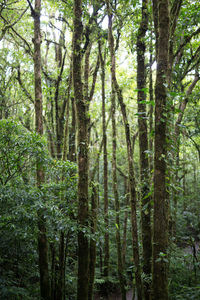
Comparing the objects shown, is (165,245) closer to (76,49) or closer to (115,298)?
(76,49)

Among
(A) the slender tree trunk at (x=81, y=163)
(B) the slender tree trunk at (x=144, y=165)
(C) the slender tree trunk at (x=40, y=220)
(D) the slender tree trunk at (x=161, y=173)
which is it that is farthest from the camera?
(C) the slender tree trunk at (x=40, y=220)

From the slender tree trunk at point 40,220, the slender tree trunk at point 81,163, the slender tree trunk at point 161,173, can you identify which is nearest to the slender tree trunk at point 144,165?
the slender tree trunk at point 81,163

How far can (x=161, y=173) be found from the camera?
3580 mm

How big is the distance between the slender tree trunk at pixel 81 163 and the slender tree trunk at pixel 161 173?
1.63 metres

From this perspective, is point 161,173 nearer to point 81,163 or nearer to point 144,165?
point 81,163

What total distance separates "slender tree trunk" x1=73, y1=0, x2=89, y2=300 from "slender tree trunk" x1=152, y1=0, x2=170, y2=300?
1.63 meters

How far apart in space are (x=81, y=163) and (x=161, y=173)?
2.06 meters

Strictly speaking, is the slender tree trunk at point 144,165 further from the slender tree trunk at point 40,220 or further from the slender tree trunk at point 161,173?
the slender tree trunk at point 40,220

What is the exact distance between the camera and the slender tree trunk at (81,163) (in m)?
4.86

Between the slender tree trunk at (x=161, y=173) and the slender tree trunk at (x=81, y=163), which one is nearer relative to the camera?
the slender tree trunk at (x=161, y=173)


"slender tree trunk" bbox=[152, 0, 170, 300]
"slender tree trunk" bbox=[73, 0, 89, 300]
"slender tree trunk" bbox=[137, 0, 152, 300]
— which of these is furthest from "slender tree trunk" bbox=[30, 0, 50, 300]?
"slender tree trunk" bbox=[152, 0, 170, 300]

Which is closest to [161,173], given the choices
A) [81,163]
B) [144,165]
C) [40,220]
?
[81,163]

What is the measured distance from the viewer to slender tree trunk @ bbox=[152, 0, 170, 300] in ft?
11.2

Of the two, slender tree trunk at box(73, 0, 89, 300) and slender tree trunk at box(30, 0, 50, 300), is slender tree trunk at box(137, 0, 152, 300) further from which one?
slender tree trunk at box(30, 0, 50, 300)
